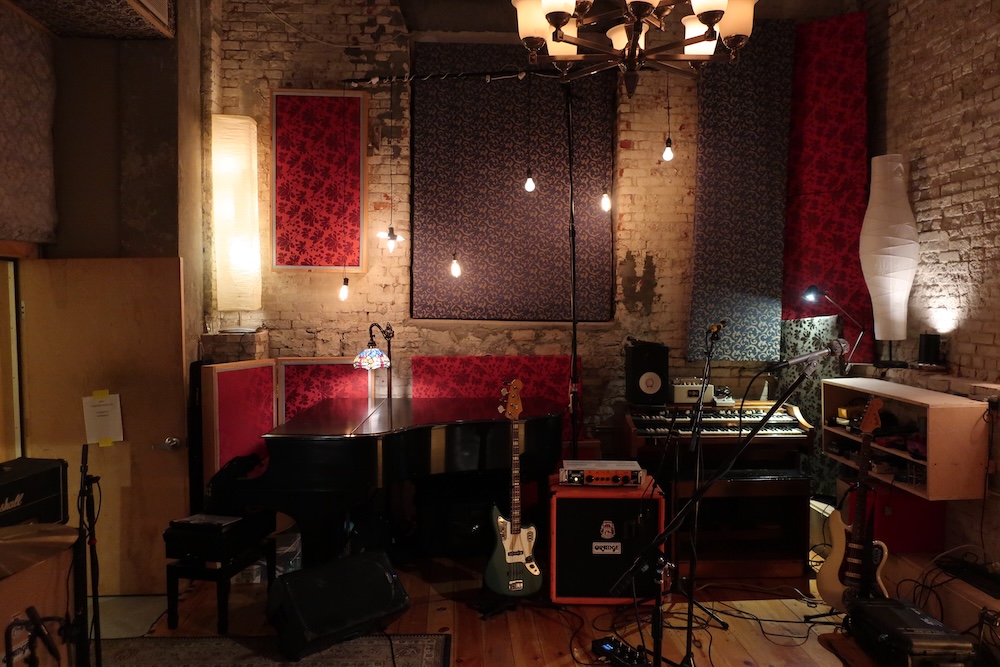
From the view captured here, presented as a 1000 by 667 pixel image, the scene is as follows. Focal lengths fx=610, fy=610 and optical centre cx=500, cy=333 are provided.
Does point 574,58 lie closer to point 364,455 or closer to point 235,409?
point 364,455

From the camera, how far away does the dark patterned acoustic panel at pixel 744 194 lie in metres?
4.50

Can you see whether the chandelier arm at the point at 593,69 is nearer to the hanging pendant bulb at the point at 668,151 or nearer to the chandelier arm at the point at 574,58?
the chandelier arm at the point at 574,58

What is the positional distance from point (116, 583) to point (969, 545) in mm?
4937

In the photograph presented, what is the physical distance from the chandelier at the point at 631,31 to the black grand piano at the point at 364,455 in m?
1.97

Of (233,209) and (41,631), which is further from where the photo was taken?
(233,209)

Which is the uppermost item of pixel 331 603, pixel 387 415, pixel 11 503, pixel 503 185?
pixel 503 185

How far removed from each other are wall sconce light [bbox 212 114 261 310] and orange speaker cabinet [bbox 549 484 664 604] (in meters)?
2.65

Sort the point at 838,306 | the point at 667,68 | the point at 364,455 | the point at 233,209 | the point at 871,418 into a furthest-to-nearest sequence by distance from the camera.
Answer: the point at 233,209 → the point at 838,306 → the point at 871,418 → the point at 364,455 → the point at 667,68

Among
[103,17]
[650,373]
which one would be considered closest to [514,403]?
[650,373]

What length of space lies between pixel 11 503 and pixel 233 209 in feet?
7.57

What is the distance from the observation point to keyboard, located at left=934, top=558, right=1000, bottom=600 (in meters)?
3.00

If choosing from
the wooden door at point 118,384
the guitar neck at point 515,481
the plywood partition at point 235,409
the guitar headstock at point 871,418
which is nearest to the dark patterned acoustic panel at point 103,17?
the wooden door at point 118,384

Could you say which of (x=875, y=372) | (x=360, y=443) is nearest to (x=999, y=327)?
(x=875, y=372)

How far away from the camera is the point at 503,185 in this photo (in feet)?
15.4
